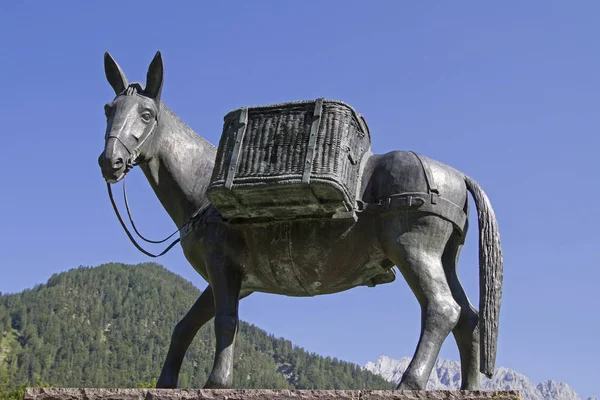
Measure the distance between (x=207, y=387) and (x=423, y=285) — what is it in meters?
2.11

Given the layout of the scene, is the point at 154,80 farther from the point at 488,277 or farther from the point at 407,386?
the point at 407,386

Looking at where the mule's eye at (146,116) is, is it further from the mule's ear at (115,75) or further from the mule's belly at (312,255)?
the mule's belly at (312,255)

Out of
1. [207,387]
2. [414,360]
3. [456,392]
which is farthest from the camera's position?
[207,387]

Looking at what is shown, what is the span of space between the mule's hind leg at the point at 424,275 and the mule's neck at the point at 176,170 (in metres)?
2.02

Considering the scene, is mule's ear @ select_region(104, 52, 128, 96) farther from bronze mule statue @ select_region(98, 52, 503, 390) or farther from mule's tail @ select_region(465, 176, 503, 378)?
mule's tail @ select_region(465, 176, 503, 378)

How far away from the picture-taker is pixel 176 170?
8211 mm

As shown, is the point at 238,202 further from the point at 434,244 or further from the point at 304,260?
the point at 434,244

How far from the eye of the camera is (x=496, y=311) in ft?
23.2

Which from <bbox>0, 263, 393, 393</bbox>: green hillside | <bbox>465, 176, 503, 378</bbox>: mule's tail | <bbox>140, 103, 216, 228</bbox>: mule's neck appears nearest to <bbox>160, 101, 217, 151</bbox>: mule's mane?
<bbox>140, 103, 216, 228</bbox>: mule's neck

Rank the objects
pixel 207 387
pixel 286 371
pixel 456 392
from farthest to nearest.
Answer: pixel 286 371 → pixel 207 387 → pixel 456 392

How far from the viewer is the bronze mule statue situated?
23.3ft

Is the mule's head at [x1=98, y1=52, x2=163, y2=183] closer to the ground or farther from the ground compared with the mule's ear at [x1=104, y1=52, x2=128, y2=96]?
closer to the ground

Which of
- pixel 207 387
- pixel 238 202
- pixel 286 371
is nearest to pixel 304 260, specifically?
pixel 238 202

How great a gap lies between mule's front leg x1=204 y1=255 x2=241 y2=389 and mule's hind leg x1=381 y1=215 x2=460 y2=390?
59.0 inches
